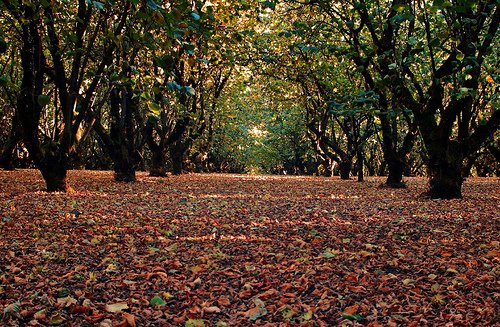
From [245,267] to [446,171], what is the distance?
7.40m

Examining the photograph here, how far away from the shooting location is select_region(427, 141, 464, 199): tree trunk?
1011 centimetres

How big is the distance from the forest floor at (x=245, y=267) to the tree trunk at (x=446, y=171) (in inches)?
86.4

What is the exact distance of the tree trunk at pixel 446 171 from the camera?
1011 cm

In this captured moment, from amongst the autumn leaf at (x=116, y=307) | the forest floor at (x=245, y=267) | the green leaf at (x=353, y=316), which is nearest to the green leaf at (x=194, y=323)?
the forest floor at (x=245, y=267)

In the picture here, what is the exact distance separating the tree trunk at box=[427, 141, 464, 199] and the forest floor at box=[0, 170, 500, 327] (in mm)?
2193

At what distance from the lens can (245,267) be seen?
4.84 m

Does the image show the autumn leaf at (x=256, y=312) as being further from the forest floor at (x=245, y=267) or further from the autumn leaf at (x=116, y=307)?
the autumn leaf at (x=116, y=307)

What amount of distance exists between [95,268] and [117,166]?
418 inches

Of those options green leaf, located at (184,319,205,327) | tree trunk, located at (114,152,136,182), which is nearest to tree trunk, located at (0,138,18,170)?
tree trunk, located at (114,152,136,182)

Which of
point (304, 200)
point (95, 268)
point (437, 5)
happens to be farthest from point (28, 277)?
point (304, 200)

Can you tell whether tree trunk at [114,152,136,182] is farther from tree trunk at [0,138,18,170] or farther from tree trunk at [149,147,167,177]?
tree trunk at [0,138,18,170]

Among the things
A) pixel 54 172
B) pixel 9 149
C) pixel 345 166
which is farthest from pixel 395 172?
pixel 9 149

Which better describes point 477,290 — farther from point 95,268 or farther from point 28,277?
point 28,277

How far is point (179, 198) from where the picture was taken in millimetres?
10570
